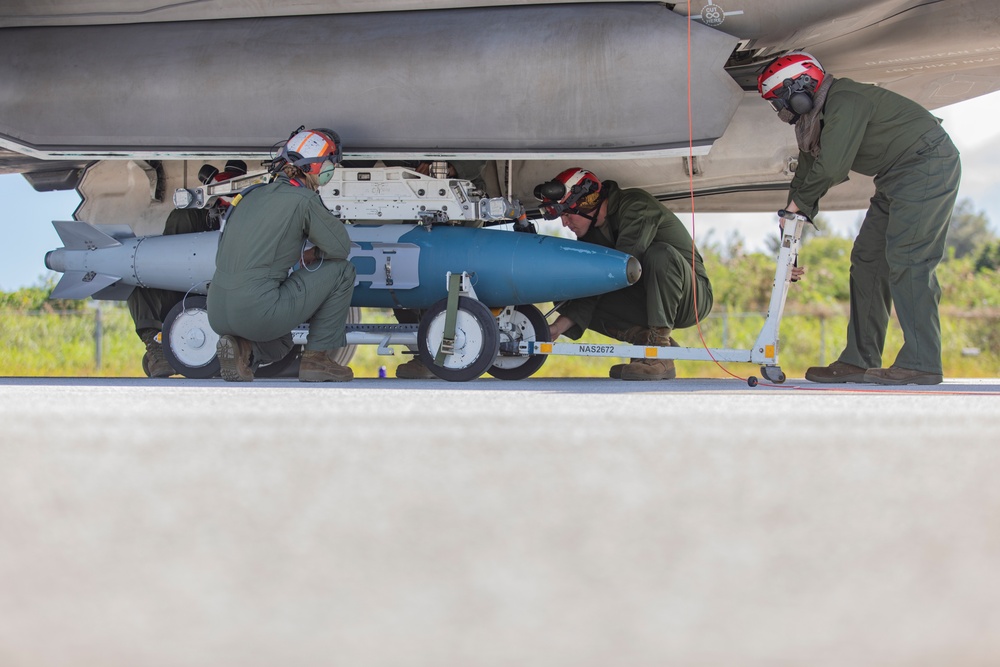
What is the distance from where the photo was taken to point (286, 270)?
471 centimetres

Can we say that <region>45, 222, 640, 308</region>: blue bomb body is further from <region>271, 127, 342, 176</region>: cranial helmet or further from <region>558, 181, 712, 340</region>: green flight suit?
<region>271, 127, 342, 176</region>: cranial helmet

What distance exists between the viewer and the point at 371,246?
5.31 meters

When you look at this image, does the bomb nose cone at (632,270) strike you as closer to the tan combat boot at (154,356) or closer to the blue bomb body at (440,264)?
the blue bomb body at (440,264)

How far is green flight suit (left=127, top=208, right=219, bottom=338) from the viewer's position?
6109mm

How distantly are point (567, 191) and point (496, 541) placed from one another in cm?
444

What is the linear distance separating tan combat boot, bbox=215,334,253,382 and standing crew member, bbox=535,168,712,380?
188cm

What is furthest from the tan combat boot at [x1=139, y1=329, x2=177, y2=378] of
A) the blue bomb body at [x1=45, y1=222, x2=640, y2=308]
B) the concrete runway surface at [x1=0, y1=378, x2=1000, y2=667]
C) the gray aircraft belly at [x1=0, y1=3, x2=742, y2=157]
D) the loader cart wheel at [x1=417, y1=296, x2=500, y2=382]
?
the concrete runway surface at [x1=0, y1=378, x2=1000, y2=667]

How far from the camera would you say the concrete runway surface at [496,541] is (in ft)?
4.83

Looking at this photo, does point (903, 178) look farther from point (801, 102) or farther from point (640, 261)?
point (640, 261)

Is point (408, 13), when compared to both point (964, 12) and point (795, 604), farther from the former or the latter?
point (795, 604)

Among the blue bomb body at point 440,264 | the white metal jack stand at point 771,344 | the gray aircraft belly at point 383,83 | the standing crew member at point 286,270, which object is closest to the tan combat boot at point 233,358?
the standing crew member at point 286,270

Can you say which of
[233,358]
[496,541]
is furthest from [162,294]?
[496,541]

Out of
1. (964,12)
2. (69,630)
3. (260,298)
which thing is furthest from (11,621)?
(964,12)

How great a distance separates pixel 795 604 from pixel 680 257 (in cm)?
429
